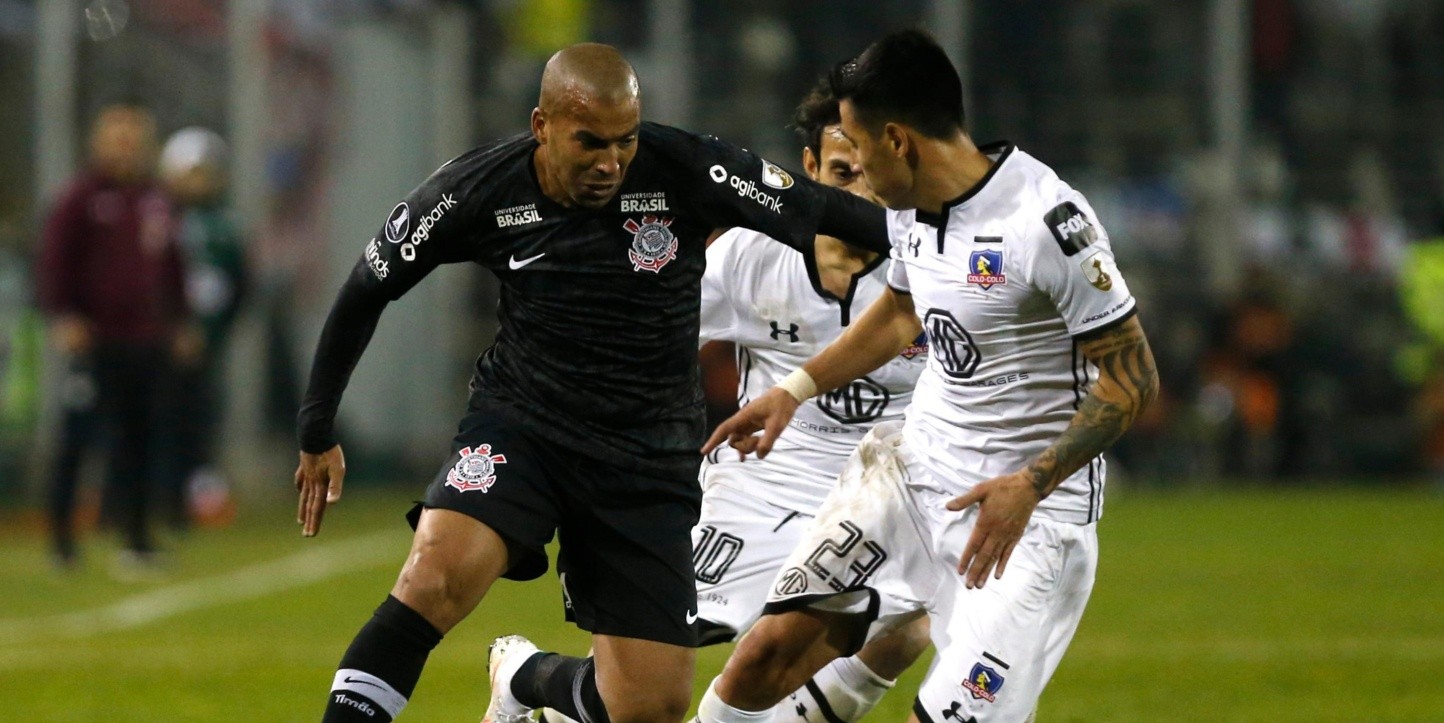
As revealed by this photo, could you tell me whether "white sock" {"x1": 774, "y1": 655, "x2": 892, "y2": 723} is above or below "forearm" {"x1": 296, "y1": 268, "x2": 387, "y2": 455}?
below

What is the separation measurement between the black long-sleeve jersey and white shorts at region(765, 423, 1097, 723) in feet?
1.42

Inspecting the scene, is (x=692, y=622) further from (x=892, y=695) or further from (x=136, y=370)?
(x=136, y=370)

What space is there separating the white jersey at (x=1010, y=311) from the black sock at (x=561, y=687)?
1.07m

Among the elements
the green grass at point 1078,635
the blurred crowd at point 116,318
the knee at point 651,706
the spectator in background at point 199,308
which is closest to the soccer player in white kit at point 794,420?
the knee at point 651,706

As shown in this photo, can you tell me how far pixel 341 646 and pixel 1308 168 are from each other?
1414cm

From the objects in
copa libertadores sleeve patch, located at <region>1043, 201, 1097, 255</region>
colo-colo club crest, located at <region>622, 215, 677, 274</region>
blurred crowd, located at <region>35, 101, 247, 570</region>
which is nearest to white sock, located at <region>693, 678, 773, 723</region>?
colo-colo club crest, located at <region>622, 215, 677, 274</region>

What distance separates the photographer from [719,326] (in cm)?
639

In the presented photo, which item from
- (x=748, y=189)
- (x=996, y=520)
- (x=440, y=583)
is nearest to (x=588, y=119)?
(x=748, y=189)

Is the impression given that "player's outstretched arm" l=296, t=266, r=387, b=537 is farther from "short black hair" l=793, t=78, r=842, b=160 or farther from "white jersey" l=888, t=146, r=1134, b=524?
"short black hair" l=793, t=78, r=842, b=160

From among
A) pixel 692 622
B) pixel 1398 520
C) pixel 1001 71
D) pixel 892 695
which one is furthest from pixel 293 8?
pixel 692 622

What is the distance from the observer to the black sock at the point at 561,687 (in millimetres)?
5562

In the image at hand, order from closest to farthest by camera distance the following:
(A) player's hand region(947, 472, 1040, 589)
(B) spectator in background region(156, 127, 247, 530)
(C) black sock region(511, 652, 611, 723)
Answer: (A) player's hand region(947, 472, 1040, 589), (C) black sock region(511, 652, 611, 723), (B) spectator in background region(156, 127, 247, 530)

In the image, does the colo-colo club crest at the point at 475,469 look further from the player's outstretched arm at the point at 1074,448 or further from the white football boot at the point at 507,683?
the player's outstretched arm at the point at 1074,448

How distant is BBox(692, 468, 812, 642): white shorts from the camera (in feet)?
20.3
